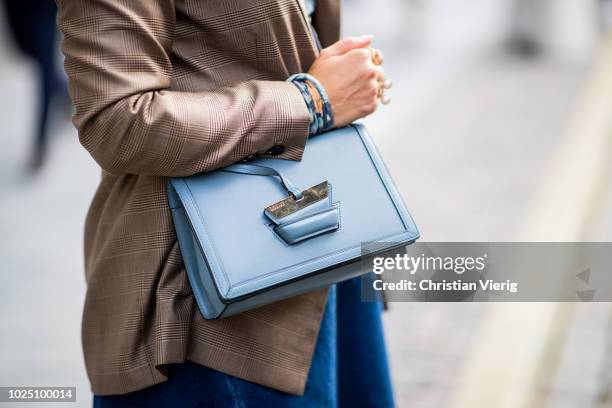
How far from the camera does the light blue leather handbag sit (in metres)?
1.23

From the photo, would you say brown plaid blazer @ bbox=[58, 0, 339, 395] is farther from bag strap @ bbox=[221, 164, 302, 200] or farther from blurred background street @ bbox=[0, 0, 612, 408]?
blurred background street @ bbox=[0, 0, 612, 408]

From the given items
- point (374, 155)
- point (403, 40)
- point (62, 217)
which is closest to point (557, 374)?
point (374, 155)

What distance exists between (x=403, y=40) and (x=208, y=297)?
7.03 m

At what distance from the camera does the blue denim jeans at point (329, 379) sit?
4.40ft

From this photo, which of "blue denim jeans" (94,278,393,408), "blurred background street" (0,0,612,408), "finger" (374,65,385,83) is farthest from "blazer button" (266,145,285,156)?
"blurred background street" (0,0,612,408)

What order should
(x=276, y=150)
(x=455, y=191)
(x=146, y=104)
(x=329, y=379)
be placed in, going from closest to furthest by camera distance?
1. (x=146, y=104)
2. (x=276, y=150)
3. (x=329, y=379)
4. (x=455, y=191)

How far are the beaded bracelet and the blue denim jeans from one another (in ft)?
1.19

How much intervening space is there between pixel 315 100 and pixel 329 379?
21.2 inches

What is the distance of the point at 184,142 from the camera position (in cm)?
121

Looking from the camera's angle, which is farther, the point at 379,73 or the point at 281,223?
the point at 379,73

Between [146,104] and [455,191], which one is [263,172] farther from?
[455,191]

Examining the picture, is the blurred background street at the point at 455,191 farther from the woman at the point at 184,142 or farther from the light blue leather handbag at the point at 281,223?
the light blue leather handbag at the point at 281,223

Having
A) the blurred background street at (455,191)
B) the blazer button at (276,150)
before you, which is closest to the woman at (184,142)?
the blazer button at (276,150)

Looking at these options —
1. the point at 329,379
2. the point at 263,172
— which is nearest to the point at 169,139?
the point at 263,172
